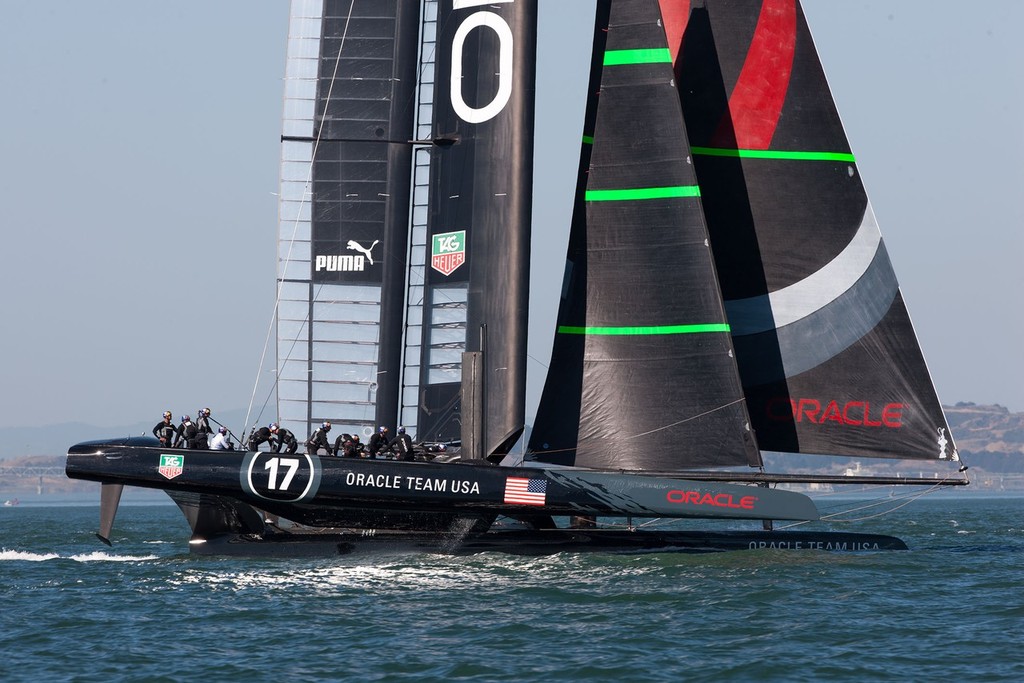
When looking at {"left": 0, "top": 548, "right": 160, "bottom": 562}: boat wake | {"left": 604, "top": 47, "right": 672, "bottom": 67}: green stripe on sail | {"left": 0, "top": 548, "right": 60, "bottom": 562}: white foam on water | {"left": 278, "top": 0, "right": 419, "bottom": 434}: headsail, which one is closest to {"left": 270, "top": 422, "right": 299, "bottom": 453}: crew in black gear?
{"left": 278, "top": 0, "right": 419, "bottom": 434}: headsail

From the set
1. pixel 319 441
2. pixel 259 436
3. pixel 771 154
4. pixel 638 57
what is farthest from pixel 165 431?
pixel 771 154

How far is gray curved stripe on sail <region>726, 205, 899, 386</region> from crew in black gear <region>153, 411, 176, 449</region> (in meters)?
9.25

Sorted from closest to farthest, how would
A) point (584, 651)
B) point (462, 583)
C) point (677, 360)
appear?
point (584, 651) < point (462, 583) < point (677, 360)

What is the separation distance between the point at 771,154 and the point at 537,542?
7465mm

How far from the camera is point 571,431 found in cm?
2111

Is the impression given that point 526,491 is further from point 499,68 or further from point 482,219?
point 499,68

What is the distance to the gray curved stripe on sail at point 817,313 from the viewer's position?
21.8m

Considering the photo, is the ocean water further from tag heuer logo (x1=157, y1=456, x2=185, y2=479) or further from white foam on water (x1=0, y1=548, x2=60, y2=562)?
white foam on water (x1=0, y1=548, x2=60, y2=562)

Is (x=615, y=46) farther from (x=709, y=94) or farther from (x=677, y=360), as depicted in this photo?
(x=677, y=360)

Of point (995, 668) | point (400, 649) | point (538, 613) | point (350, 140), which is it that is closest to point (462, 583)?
point (538, 613)

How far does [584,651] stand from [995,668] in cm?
409

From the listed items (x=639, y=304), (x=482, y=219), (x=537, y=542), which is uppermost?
(x=482, y=219)

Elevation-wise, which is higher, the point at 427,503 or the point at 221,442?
the point at 221,442

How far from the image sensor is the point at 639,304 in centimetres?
2088
